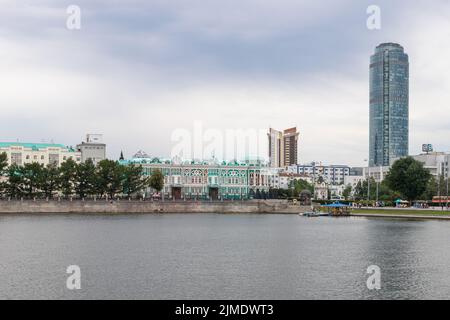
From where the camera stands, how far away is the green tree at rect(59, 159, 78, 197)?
12319 centimetres

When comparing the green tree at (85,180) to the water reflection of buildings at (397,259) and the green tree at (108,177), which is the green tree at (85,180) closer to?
the green tree at (108,177)

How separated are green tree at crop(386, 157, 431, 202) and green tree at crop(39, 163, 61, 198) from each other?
72774 millimetres

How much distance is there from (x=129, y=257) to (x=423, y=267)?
2131 cm

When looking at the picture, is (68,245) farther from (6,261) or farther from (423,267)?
(423,267)

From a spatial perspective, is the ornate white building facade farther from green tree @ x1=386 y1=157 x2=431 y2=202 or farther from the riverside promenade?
the riverside promenade

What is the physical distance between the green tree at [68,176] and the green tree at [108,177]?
4.95 m

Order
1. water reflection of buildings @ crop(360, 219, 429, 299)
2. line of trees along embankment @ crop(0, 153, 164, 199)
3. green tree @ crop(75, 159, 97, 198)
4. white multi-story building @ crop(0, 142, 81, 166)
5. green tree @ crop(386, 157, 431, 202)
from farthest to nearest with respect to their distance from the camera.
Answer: white multi-story building @ crop(0, 142, 81, 166) → green tree @ crop(386, 157, 431, 202) → green tree @ crop(75, 159, 97, 198) → line of trees along embankment @ crop(0, 153, 164, 199) → water reflection of buildings @ crop(360, 219, 429, 299)

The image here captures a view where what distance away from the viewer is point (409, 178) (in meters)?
136

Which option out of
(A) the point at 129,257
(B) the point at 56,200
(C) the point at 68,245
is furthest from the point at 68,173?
(A) the point at 129,257

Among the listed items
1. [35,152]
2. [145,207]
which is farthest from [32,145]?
[145,207]

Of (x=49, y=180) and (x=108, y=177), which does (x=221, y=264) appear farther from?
(x=108, y=177)

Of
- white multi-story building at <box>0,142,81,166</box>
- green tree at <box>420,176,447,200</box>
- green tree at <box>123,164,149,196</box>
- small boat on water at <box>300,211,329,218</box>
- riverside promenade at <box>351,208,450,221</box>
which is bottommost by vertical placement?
small boat on water at <box>300,211,329,218</box>

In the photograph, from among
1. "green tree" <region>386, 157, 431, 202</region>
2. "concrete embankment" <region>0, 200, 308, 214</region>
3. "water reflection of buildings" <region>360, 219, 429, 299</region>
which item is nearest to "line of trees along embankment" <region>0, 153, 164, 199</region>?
"concrete embankment" <region>0, 200, 308, 214</region>
